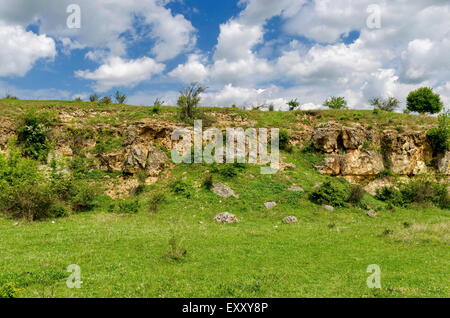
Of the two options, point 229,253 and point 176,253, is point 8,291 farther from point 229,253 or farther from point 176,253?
point 229,253

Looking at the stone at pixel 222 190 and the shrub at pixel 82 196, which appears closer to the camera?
the shrub at pixel 82 196

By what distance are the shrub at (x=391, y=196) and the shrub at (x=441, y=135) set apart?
8.71 metres

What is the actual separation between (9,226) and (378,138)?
34.0 m

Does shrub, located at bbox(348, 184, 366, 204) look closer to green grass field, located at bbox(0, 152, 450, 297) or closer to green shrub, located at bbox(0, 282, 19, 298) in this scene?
green grass field, located at bbox(0, 152, 450, 297)

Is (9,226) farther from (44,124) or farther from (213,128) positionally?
(213,128)

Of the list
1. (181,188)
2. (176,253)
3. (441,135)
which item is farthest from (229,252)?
(441,135)

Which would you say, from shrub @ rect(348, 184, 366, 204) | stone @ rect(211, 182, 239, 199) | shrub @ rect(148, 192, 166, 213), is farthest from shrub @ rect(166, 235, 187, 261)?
shrub @ rect(348, 184, 366, 204)

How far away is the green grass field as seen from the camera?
25.4ft

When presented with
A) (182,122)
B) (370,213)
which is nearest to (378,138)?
(370,213)

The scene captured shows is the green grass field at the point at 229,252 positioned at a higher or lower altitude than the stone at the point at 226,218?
higher

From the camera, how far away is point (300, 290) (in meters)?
7.68

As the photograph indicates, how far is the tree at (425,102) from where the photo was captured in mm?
41031

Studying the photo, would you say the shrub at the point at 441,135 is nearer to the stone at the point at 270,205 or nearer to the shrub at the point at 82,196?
the stone at the point at 270,205

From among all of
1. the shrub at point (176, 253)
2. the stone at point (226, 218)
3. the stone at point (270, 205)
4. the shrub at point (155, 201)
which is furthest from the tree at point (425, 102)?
the shrub at point (176, 253)
